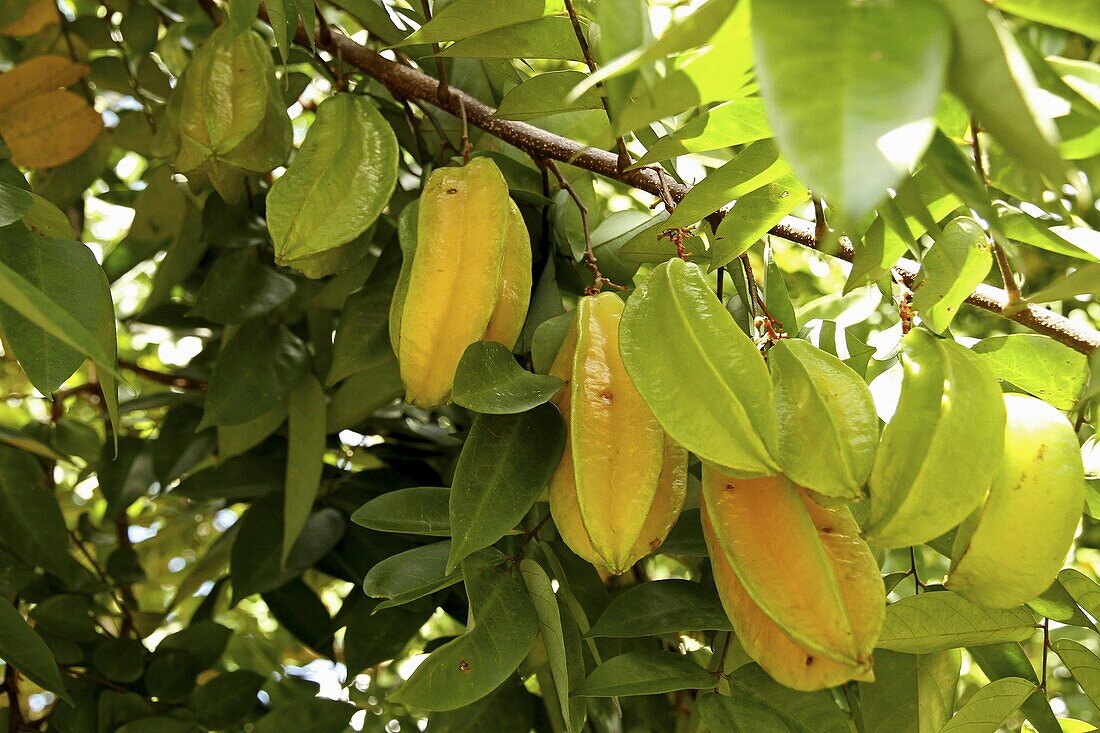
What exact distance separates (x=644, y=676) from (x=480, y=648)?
Result: 14cm

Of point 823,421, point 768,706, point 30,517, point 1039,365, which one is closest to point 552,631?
point 768,706

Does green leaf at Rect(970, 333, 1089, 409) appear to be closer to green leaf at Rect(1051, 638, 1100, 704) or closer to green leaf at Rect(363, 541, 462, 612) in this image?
green leaf at Rect(1051, 638, 1100, 704)

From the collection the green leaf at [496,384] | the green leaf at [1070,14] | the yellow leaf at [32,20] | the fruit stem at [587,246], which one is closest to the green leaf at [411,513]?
the green leaf at [496,384]

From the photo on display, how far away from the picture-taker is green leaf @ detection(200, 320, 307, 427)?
113cm

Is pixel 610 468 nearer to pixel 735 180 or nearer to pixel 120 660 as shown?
pixel 735 180

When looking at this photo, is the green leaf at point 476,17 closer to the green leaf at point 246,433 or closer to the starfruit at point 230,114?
the starfruit at point 230,114

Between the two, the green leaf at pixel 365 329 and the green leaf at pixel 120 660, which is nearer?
the green leaf at pixel 365 329

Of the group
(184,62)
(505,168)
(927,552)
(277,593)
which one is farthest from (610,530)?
(927,552)

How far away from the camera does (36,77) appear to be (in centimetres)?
118

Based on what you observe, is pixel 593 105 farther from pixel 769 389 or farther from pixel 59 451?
pixel 59 451

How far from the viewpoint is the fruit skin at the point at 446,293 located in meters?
0.81

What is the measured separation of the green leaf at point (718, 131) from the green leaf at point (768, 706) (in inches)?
17.2

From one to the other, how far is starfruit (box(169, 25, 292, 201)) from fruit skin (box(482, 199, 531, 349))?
0.32 meters

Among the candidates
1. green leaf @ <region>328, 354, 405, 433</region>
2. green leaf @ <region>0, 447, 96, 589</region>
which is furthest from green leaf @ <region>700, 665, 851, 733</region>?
green leaf @ <region>0, 447, 96, 589</region>
